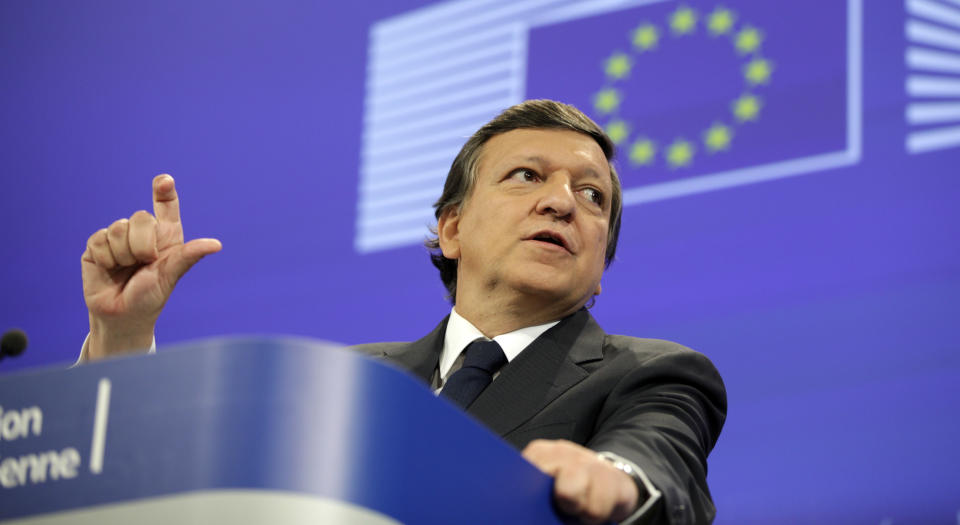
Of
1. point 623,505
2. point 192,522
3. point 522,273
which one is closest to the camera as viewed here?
point 192,522

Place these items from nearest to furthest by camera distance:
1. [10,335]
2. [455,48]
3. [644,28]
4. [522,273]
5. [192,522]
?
[192,522] < [10,335] < [522,273] < [644,28] < [455,48]

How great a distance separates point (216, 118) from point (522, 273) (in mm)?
2137

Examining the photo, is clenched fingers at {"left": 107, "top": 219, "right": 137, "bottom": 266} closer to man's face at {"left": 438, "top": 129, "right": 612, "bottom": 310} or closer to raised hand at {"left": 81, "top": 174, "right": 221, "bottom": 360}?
raised hand at {"left": 81, "top": 174, "right": 221, "bottom": 360}

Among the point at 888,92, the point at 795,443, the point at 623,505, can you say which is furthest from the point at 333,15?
the point at 623,505

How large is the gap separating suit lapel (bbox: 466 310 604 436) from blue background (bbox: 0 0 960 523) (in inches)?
32.6

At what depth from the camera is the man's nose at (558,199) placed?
6.64 feet

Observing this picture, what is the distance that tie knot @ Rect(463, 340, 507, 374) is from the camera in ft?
6.00

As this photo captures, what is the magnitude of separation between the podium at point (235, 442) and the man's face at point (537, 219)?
1.01 metres

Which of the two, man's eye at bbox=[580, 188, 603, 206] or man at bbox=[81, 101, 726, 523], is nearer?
man at bbox=[81, 101, 726, 523]

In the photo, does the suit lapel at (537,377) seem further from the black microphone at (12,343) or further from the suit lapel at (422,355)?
the black microphone at (12,343)

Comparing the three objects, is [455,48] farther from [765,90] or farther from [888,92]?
[888,92]

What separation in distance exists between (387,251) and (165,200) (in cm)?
169

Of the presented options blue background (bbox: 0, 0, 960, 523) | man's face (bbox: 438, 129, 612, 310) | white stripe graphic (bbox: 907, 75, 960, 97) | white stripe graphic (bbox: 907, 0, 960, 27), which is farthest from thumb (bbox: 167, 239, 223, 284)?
white stripe graphic (bbox: 907, 0, 960, 27)

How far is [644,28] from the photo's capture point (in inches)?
120
